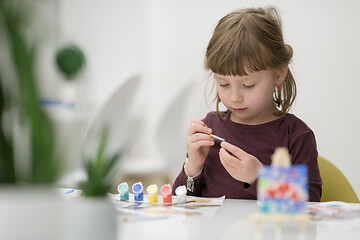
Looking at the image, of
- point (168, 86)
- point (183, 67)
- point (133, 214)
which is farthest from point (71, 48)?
point (168, 86)

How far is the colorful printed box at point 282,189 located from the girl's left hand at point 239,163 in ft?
1.88

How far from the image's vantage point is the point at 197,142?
4.47 feet

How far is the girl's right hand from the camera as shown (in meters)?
1.36

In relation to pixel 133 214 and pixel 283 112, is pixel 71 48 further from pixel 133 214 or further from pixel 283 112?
pixel 283 112

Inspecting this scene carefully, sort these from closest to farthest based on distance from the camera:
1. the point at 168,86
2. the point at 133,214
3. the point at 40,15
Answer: the point at 40,15, the point at 133,214, the point at 168,86

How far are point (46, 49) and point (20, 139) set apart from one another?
0.32 feet

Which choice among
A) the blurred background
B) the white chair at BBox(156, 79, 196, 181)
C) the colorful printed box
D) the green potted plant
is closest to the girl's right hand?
the blurred background

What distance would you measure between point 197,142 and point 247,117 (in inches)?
11.9

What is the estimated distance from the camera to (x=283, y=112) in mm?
1595

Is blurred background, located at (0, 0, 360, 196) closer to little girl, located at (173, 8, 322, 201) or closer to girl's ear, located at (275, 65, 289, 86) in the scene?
little girl, located at (173, 8, 322, 201)

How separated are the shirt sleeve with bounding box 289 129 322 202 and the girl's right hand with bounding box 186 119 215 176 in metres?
0.27

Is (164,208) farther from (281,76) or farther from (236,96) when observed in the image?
(281,76)

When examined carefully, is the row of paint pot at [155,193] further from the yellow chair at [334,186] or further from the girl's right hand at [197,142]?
the yellow chair at [334,186]

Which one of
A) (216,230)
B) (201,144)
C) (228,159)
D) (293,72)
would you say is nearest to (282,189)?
(216,230)
